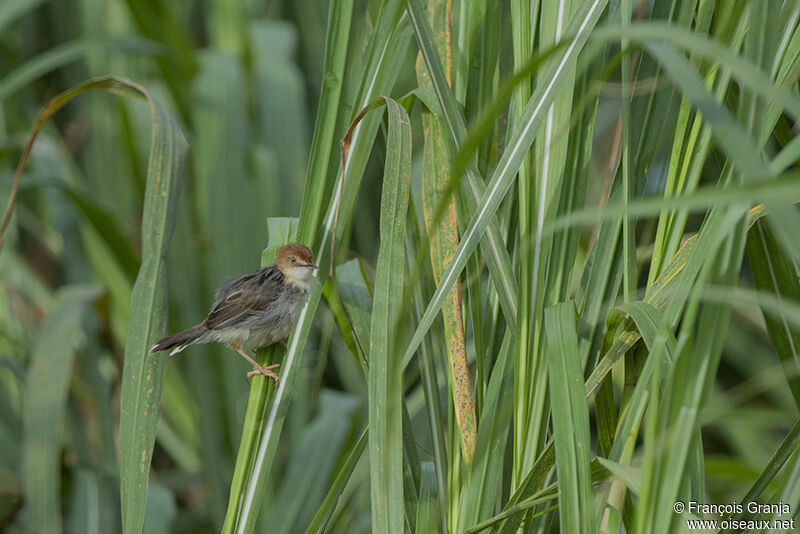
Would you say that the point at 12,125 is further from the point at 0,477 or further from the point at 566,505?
the point at 566,505

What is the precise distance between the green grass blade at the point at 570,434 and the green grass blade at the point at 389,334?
8.8 inches

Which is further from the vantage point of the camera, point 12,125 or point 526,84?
point 12,125

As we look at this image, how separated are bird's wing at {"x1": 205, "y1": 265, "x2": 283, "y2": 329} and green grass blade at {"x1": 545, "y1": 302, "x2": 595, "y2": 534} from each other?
3.44 ft

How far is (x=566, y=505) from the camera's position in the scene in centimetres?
98

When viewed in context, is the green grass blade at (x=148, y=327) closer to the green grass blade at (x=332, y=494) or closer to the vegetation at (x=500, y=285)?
the vegetation at (x=500, y=285)

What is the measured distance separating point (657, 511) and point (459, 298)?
51 centimetres

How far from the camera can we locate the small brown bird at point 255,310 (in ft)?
6.02

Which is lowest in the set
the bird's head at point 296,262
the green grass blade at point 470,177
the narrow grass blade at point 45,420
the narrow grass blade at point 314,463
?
the narrow grass blade at point 314,463

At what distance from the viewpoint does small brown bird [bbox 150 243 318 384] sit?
183 centimetres

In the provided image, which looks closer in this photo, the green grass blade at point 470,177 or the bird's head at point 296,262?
the green grass blade at point 470,177

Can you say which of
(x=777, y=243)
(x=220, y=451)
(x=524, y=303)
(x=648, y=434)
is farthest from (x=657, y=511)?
(x=220, y=451)

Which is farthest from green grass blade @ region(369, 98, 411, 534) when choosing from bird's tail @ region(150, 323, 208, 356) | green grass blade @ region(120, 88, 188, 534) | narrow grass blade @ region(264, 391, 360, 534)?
narrow grass blade @ region(264, 391, 360, 534)

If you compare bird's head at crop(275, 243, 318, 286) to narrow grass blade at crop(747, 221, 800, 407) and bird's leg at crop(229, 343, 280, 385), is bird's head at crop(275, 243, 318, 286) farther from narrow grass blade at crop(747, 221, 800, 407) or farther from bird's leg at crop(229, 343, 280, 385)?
narrow grass blade at crop(747, 221, 800, 407)

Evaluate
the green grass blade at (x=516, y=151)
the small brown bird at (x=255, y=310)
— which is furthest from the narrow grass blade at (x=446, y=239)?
the small brown bird at (x=255, y=310)
